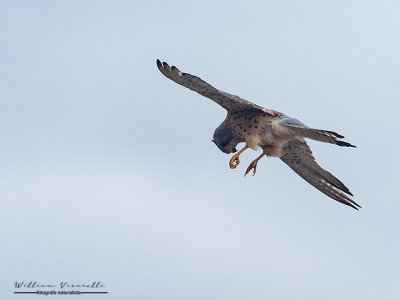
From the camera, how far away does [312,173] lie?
17.2m

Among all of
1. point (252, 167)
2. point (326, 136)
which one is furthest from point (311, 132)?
point (252, 167)

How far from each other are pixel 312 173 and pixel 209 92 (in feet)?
9.29

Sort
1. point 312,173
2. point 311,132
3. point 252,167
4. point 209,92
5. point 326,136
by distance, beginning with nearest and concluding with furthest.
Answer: point 326,136 → point 311,132 → point 209,92 → point 252,167 → point 312,173

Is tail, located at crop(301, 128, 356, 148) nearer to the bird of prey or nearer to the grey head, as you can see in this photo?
the bird of prey

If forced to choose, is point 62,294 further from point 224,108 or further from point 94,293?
point 224,108

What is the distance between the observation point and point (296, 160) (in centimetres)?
1706

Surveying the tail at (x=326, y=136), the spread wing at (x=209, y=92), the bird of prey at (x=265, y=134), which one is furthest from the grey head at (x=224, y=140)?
the tail at (x=326, y=136)

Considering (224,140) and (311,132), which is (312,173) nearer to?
(224,140)

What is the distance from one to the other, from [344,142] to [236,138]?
2.72 meters

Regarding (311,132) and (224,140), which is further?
(224,140)

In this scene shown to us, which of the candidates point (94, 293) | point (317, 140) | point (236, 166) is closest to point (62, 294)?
point (94, 293)

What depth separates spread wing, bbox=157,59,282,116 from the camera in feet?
49.2

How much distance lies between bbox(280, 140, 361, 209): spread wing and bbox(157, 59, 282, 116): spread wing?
1130mm

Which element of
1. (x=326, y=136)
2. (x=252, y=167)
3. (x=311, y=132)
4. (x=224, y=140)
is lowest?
(x=326, y=136)
